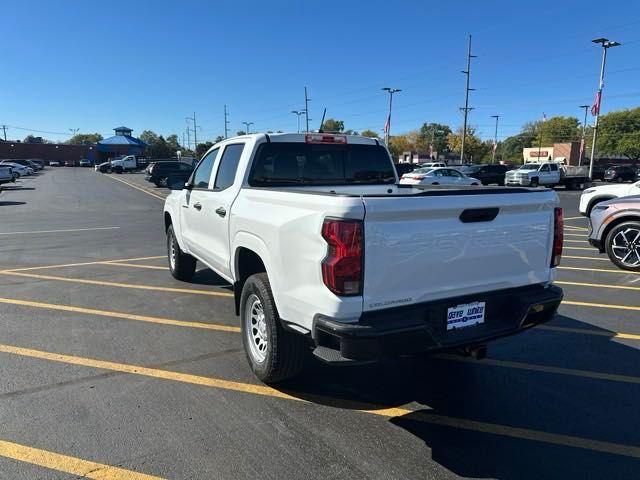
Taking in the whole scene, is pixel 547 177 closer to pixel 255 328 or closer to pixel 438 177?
pixel 438 177

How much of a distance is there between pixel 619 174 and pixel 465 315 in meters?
50.2

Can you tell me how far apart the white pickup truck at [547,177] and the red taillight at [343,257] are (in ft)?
106

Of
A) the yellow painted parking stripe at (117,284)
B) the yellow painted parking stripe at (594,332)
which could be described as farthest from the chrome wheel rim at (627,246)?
the yellow painted parking stripe at (117,284)

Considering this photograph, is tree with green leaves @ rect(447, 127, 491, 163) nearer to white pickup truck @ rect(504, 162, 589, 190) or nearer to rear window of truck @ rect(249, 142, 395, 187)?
white pickup truck @ rect(504, 162, 589, 190)

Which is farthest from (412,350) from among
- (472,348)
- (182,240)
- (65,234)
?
(65,234)

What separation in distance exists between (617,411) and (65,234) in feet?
40.0

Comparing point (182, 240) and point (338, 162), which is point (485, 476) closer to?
A: point (338, 162)

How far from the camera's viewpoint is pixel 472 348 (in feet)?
11.5

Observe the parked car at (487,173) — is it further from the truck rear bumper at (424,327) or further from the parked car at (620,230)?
the truck rear bumper at (424,327)

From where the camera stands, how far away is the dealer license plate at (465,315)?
3.14 metres

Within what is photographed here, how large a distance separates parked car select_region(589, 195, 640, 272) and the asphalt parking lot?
2216mm

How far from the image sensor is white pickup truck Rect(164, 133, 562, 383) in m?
2.81

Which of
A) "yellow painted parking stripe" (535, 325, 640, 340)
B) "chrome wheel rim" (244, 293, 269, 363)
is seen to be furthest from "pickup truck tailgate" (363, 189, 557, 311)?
"yellow painted parking stripe" (535, 325, 640, 340)

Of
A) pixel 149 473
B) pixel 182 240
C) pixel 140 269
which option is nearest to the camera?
pixel 149 473
